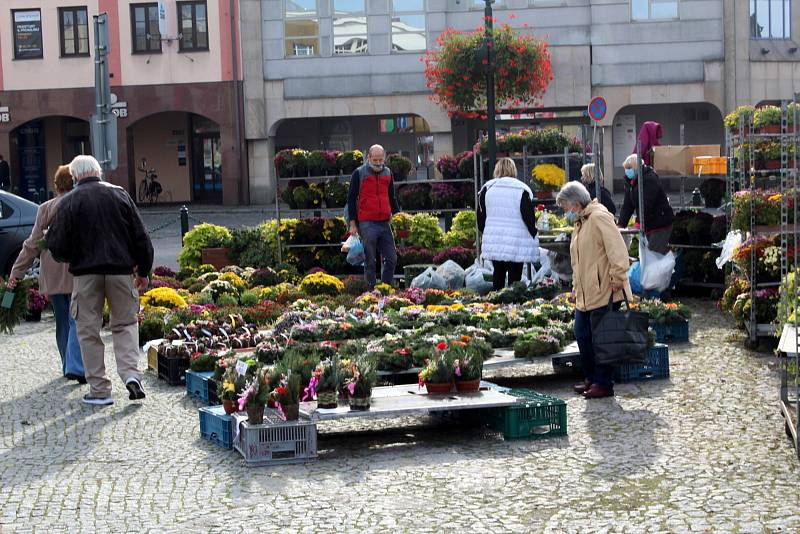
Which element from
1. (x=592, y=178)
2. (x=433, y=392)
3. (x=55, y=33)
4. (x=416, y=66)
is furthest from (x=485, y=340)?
(x=55, y=33)

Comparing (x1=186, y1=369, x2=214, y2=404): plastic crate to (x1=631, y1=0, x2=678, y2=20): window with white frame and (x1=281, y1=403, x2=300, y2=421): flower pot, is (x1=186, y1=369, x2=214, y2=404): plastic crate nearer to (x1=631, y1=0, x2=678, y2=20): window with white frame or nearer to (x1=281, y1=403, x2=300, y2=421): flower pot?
(x1=281, y1=403, x2=300, y2=421): flower pot

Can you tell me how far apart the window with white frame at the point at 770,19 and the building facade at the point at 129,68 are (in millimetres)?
15891

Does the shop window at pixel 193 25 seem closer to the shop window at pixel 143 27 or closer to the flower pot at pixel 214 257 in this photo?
the shop window at pixel 143 27

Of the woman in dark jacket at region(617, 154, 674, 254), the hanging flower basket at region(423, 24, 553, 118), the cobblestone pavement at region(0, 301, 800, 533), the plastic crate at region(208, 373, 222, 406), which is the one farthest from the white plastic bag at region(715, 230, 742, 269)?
the hanging flower basket at region(423, 24, 553, 118)

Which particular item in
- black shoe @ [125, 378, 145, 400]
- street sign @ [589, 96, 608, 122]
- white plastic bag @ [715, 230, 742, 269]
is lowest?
black shoe @ [125, 378, 145, 400]

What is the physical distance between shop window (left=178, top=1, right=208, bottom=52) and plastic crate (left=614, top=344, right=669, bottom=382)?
35.3m

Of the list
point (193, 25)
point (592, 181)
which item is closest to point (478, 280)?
point (592, 181)

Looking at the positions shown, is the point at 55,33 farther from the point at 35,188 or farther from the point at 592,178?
the point at 592,178

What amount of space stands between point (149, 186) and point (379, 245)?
31.8 metres

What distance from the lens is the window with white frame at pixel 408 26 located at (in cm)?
4400

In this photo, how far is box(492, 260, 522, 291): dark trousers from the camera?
→ 53.9 feet

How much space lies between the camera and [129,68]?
4556 centimetres

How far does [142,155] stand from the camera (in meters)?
49.6

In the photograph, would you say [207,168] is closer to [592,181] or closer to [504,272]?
[592,181]
